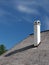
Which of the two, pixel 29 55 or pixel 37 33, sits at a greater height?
pixel 37 33

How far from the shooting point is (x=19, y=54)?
73.0ft

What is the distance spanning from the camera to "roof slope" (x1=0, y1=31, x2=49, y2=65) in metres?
19.8

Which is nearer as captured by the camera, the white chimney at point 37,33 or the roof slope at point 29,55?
the roof slope at point 29,55

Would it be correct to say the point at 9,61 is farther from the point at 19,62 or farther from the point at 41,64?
the point at 41,64

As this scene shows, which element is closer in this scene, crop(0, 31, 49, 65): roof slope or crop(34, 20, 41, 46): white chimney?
Answer: crop(0, 31, 49, 65): roof slope

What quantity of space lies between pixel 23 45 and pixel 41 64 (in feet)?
20.1

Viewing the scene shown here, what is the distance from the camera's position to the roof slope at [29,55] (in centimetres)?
1984

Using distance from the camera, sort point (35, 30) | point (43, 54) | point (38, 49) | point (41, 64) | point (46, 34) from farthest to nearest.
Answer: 1. point (46, 34)
2. point (35, 30)
3. point (38, 49)
4. point (43, 54)
5. point (41, 64)

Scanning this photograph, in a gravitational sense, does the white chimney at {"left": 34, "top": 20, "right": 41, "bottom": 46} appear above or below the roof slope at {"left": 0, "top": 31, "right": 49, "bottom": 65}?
above

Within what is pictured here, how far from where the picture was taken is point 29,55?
70.1 feet

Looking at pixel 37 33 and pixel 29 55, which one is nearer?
pixel 29 55

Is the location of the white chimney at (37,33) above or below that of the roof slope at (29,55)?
above

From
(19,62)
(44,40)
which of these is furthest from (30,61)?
(44,40)

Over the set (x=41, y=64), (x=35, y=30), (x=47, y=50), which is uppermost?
(x=35, y=30)
